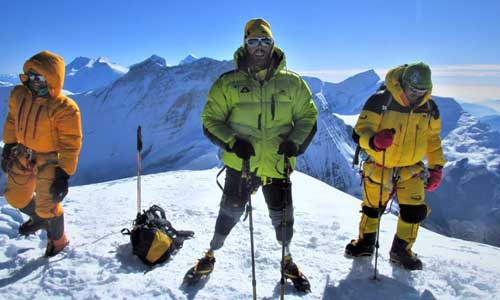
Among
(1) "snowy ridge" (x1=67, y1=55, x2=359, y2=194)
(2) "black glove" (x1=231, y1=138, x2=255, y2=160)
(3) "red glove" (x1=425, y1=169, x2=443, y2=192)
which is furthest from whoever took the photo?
(1) "snowy ridge" (x1=67, y1=55, x2=359, y2=194)

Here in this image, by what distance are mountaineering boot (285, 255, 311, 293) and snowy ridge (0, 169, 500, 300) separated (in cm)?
11

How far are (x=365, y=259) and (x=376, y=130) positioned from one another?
1.99 meters

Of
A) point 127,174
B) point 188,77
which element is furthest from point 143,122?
point 127,174

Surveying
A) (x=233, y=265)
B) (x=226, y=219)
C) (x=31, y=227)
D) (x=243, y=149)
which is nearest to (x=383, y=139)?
(x=243, y=149)

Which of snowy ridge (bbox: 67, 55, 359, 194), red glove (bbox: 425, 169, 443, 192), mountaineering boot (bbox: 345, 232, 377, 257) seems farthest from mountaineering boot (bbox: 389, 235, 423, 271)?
snowy ridge (bbox: 67, 55, 359, 194)

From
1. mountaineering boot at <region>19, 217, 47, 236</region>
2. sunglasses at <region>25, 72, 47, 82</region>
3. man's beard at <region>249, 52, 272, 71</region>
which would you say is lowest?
mountaineering boot at <region>19, 217, 47, 236</region>

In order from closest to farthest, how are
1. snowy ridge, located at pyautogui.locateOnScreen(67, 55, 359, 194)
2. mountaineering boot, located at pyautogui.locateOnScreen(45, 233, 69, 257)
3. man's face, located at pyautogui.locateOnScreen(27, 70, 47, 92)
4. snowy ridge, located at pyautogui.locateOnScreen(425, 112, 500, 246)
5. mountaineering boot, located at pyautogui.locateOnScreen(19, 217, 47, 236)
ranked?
1. man's face, located at pyautogui.locateOnScreen(27, 70, 47, 92)
2. mountaineering boot, located at pyautogui.locateOnScreen(45, 233, 69, 257)
3. mountaineering boot, located at pyautogui.locateOnScreen(19, 217, 47, 236)
4. snowy ridge, located at pyautogui.locateOnScreen(67, 55, 359, 194)
5. snowy ridge, located at pyautogui.locateOnScreen(425, 112, 500, 246)

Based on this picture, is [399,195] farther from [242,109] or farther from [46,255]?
[46,255]

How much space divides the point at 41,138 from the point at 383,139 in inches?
179

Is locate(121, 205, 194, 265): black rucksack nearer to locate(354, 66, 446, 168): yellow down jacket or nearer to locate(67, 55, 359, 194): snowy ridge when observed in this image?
locate(354, 66, 446, 168): yellow down jacket

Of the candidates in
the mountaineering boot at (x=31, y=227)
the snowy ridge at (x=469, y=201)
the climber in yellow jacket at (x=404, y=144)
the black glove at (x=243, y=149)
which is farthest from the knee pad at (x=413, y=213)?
the snowy ridge at (x=469, y=201)

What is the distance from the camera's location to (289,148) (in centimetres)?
440

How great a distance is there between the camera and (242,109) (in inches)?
181

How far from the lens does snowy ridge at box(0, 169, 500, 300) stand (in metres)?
4.75
